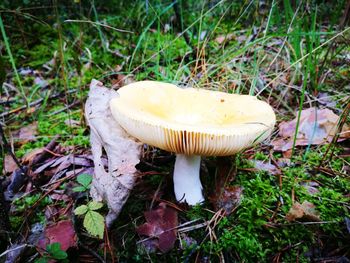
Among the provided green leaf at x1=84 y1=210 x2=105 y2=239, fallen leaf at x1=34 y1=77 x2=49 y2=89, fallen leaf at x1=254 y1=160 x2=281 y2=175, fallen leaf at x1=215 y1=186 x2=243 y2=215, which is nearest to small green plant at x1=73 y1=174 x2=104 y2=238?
green leaf at x1=84 y1=210 x2=105 y2=239

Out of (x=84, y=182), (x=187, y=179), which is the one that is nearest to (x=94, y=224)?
(x=84, y=182)

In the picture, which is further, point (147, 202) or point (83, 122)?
point (83, 122)

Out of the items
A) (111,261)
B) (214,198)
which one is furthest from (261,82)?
(111,261)

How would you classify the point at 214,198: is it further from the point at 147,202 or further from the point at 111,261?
the point at 111,261

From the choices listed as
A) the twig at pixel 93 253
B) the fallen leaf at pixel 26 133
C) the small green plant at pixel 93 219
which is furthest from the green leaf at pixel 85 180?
the fallen leaf at pixel 26 133

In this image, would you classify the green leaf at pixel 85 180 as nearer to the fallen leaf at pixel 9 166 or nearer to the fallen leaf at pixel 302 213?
the fallen leaf at pixel 9 166

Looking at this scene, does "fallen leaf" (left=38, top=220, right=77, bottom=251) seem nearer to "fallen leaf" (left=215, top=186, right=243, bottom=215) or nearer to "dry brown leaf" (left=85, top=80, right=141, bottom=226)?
"dry brown leaf" (left=85, top=80, right=141, bottom=226)
